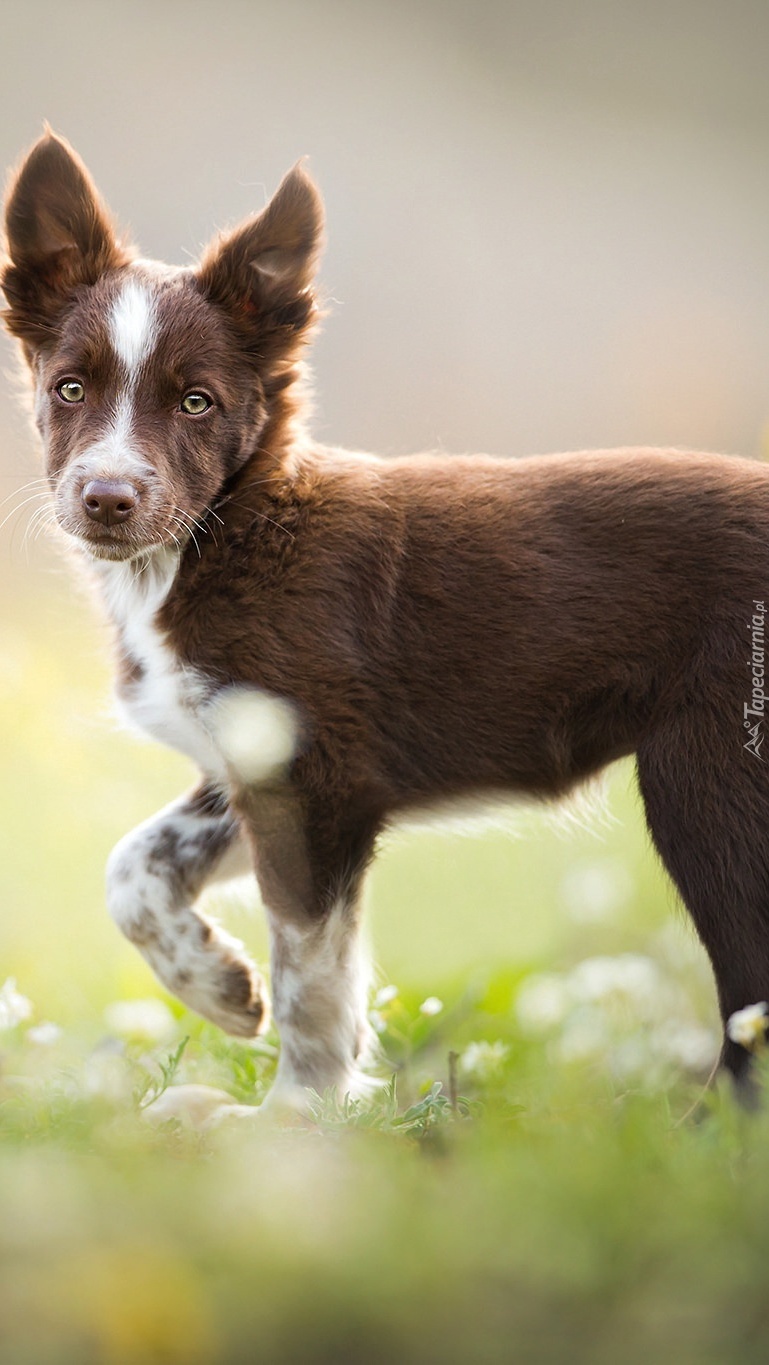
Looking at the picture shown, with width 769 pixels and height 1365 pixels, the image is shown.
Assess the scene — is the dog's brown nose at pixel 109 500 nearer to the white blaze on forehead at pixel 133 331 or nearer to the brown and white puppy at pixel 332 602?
the brown and white puppy at pixel 332 602

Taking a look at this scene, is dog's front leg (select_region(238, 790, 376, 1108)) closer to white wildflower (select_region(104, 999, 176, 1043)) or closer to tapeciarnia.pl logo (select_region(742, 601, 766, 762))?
white wildflower (select_region(104, 999, 176, 1043))

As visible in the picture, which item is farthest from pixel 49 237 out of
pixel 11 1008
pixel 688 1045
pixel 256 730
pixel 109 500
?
pixel 688 1045

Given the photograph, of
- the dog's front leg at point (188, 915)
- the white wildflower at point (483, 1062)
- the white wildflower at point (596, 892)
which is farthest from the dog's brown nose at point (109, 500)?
the white wildflower at point (596, 892)

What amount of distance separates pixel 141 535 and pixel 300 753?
572 millimetres

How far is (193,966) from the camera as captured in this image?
3051 millimetres

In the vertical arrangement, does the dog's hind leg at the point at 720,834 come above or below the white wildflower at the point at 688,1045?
above

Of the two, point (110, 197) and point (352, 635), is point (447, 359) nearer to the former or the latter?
point (110, 197)

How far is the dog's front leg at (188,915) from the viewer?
3.06 m

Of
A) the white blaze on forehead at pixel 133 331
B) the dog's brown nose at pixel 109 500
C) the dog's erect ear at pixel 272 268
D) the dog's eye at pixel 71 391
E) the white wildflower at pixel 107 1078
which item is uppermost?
the dog's erect ear at pixel 272 268

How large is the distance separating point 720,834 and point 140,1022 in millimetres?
1599

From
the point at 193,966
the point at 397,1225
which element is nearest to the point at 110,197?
the point at 193,966

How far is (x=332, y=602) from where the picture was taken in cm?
282

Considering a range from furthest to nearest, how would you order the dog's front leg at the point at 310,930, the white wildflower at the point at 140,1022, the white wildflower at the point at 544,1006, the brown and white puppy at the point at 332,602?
the white wildflower at the point at 140,1022, the white wildflower at the point at 544,1006, the dog's front leg at the point at 310,930, the brown and white puppy at the point at 332,602

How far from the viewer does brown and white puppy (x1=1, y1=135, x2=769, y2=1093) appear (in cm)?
266
